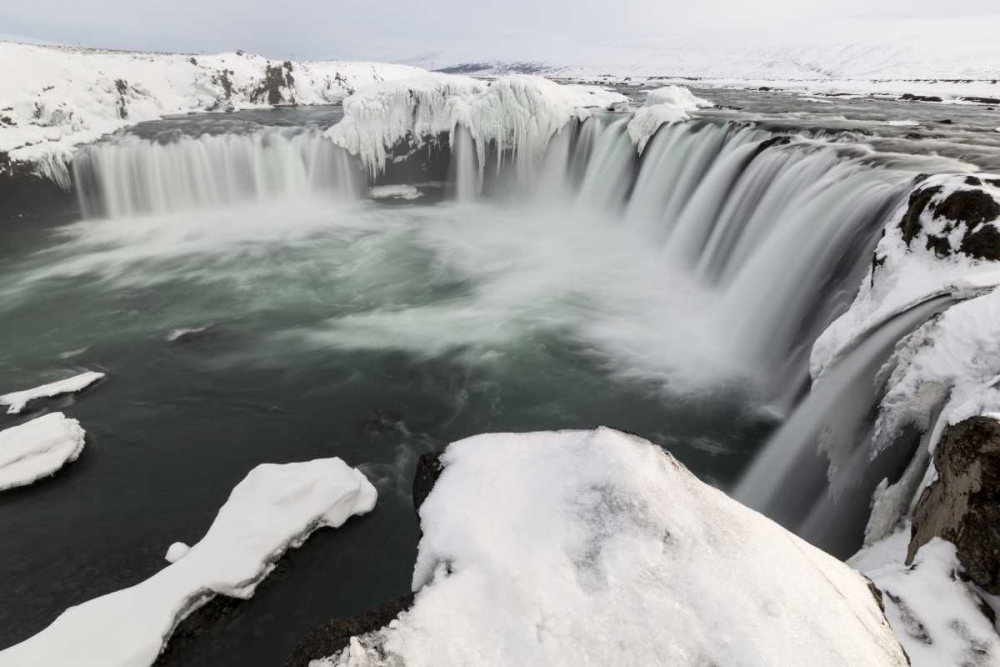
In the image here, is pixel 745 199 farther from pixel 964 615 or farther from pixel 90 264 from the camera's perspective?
pixel 90 264

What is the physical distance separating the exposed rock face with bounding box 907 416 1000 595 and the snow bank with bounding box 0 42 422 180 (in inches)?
834

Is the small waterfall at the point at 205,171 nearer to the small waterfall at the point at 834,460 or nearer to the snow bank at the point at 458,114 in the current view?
the snow bank at the point at 458,114

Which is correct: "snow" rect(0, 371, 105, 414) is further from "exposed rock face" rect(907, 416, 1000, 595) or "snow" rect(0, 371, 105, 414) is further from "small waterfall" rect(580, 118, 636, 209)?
"small waterfall" rect(580, 118, 636, 209)

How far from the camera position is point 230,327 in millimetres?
9625

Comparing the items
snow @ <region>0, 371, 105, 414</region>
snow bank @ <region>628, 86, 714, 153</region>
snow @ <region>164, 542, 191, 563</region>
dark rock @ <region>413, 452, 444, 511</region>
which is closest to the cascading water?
snow bank @ <region>628, 86, 714, 153</region>

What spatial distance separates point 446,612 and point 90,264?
48.5ft

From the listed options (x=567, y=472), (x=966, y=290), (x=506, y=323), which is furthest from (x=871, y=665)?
(x=506, y=323)

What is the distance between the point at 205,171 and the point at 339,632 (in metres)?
18.3

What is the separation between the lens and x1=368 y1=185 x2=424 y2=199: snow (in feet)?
59.2

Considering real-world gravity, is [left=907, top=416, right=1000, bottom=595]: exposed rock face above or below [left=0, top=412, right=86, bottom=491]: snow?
above

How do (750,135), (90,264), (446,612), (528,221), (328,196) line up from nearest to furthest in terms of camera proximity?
(446,612) < (750,135) < (90,264) < (528,221) < (328,196)

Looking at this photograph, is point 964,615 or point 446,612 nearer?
point 446,612

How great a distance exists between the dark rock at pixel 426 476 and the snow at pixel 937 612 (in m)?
2.30

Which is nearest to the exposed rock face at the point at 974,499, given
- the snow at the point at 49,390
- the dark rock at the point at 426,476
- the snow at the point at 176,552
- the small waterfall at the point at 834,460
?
the small waterfall at the point at 834,460
